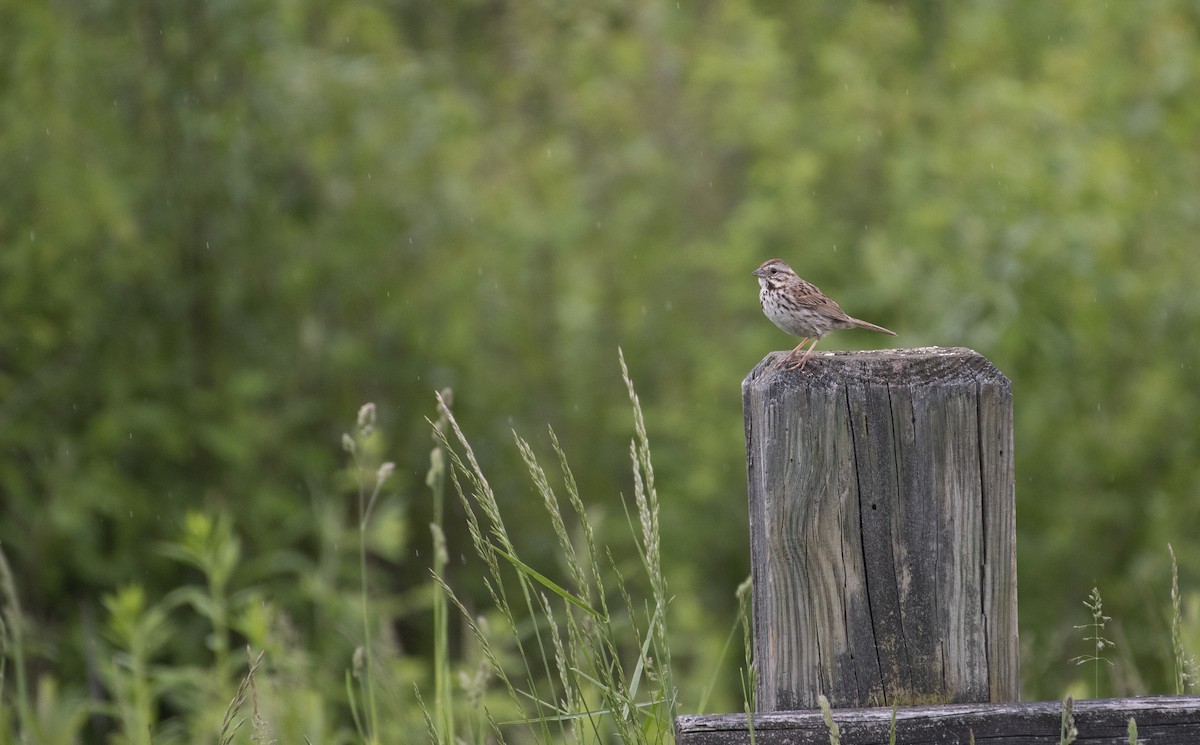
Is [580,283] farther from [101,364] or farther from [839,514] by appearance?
[839,514]

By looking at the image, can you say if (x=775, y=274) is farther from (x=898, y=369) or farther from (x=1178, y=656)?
(x=898, y=369)

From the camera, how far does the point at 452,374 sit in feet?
24.1

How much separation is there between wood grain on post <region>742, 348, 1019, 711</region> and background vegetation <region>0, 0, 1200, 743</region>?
4.00 meters

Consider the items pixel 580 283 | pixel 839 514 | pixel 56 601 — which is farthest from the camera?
pixel 580 283

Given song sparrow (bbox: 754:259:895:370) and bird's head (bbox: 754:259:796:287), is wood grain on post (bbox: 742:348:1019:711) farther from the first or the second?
bird's head (bbox: 754:259:796:287)

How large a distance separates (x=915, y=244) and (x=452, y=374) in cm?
271

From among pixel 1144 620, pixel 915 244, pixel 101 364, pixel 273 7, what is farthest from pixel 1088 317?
pixel 101 364

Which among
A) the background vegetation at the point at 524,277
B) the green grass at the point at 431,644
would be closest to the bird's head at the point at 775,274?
the green grass at the point at 431,644

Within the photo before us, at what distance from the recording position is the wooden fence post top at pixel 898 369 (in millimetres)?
1772

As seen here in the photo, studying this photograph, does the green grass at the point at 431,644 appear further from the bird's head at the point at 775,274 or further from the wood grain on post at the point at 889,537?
the bird's head at the point at 775,274

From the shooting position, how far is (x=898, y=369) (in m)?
1.77

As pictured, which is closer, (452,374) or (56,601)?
(56,601)

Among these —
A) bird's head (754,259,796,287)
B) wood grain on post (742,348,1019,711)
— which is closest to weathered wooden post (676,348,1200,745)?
wood grain on post (742,348,1019,711)

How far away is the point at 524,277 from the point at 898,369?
619 cm
